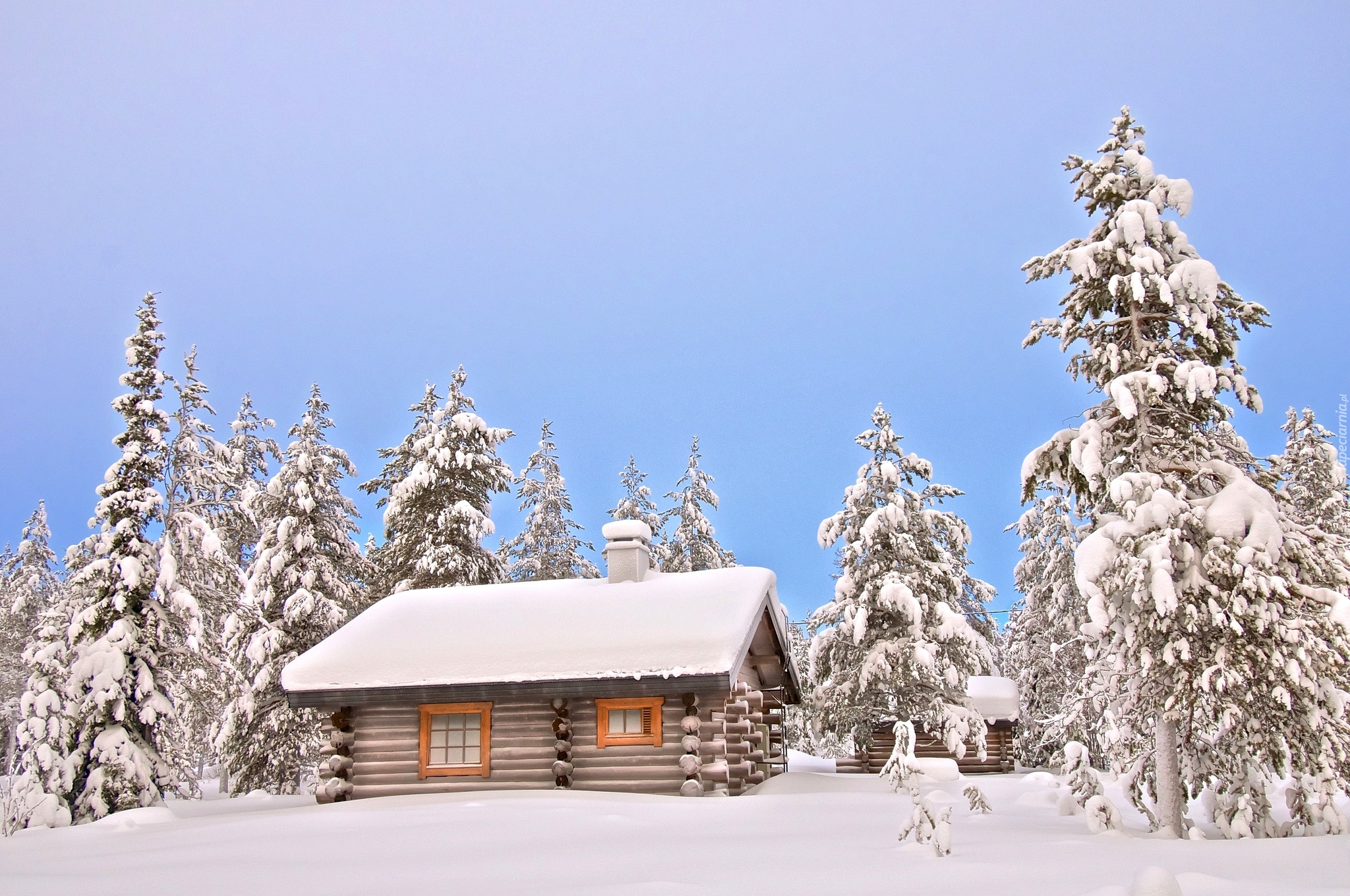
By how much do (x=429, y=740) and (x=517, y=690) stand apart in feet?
8.51

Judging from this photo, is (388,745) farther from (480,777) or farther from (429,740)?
(480,777)

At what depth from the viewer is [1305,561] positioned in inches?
473

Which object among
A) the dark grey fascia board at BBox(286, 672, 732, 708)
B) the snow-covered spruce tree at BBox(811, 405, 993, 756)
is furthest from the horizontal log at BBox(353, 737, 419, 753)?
the snow-covered spruce tree at BBox(811, 405, 993, 756)

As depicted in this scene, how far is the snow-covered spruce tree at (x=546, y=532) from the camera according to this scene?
37000 mm

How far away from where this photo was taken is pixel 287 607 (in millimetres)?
25875

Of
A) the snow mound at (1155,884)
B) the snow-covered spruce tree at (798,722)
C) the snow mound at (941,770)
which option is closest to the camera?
the snow mound at (1155,884)

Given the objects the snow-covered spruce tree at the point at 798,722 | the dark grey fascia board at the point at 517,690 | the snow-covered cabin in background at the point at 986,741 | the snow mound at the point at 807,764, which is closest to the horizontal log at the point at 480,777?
the dark grey fascia board at the point at 517,690

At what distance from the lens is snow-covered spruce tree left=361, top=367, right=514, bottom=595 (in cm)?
2933

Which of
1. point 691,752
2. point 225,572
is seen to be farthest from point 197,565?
point 691,752

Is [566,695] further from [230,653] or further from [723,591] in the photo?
[230,653]

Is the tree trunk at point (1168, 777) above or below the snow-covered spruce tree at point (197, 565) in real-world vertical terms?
below

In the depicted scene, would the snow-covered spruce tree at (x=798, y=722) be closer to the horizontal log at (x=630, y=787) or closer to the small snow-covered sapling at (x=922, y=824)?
the horizontal log at (x=630, y=787)

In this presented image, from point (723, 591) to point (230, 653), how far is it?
14365mm

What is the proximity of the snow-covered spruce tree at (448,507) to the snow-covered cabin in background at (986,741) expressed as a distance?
13.4 m
